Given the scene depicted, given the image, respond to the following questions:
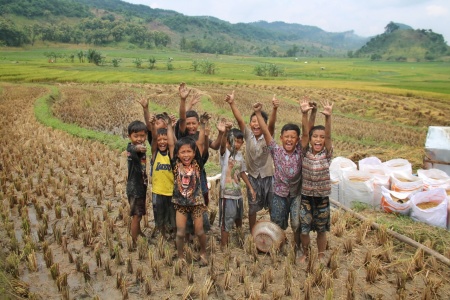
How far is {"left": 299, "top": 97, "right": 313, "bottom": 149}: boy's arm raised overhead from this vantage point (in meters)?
3.60

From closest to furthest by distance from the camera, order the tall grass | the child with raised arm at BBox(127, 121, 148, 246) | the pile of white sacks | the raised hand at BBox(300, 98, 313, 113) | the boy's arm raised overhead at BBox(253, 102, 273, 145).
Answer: the raised hand at BBox(300, 98, 313, 113)
the boy's arm raised overhead at BBox(253, 102, 273, 145)
the child with raised arm at BBox(127, 121, 148, 246)
the pile of white sacks
the tall grass

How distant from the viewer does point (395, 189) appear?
18.6 ft

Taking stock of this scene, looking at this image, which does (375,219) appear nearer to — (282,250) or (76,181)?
(282,250)

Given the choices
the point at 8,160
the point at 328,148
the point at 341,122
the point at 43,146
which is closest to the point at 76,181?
the point at 8,160

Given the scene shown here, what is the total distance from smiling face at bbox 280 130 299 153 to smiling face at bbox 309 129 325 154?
0.60 ft

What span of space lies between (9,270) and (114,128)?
10.2 m

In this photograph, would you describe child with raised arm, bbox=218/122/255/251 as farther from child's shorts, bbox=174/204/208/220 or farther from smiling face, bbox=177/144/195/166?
smiling face, bbox=177/144/195/166

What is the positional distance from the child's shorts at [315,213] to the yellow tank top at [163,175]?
5.08ft

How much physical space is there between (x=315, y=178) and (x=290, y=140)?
1.62ft

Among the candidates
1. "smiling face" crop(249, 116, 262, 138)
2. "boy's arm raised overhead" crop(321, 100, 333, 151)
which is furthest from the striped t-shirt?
"smiling face" crop(249, 116, 262, 138)

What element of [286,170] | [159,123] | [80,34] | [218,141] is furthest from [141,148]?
[80,34]

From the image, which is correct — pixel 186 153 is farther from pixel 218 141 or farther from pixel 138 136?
pixel 138 136

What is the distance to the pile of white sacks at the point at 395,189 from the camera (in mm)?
4906

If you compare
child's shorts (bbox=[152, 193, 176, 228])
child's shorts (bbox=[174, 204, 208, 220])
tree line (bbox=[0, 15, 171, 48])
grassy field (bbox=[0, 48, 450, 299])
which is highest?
tree line (bbox=[0, 15, 171, 48])
